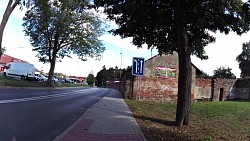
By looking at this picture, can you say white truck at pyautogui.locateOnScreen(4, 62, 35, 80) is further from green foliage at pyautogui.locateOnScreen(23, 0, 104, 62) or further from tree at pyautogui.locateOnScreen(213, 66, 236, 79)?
tree at pyautogui.locateOnScreen(213, 66, 236, 79)

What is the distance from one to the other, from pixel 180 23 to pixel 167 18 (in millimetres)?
1309

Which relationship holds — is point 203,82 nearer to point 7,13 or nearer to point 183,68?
point 7,13

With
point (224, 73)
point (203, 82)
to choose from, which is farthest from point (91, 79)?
point (203, 82)

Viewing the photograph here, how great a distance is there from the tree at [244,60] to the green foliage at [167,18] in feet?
226

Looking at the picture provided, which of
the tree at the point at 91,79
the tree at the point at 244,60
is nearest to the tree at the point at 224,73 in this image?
the tree at the point at 244,60

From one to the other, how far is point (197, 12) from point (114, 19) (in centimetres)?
367

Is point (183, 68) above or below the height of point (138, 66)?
below

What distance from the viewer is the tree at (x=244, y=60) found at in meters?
80.2

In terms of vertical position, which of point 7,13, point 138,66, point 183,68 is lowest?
point 183,68

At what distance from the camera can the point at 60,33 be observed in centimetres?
4738

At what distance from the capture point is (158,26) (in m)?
15.0

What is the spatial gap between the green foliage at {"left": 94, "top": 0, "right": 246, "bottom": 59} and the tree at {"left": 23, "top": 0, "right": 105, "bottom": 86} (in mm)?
30604

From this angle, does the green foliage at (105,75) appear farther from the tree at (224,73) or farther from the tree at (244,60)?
the tree at (244,60)

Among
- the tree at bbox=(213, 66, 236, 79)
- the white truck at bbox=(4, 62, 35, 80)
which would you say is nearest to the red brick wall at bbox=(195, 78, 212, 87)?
the white truck at bbox=(4, 62, 35, 80)
